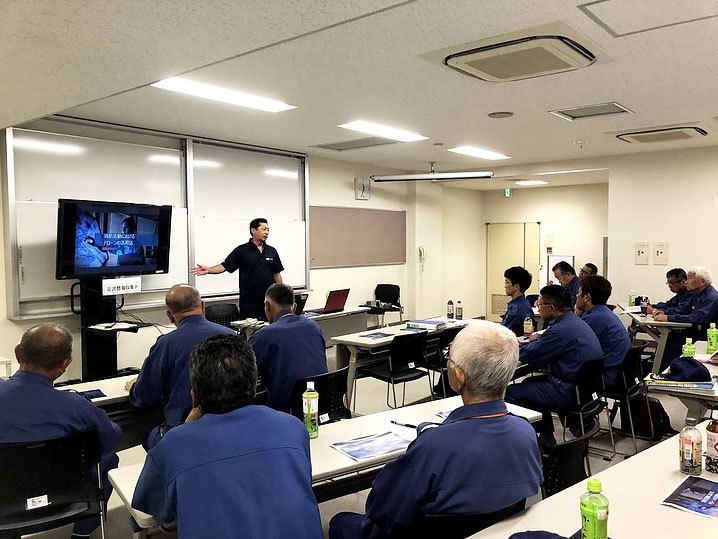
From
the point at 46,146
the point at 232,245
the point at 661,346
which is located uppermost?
the point at 46,146

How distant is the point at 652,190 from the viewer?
8.14m

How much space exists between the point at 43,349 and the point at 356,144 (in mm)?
5396

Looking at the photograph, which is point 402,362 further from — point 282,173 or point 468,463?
point 282,173

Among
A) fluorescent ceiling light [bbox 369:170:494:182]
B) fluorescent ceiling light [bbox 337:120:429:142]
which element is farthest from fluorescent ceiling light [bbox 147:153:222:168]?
fluorescent ceiling light [bbox 369:170:494:182]

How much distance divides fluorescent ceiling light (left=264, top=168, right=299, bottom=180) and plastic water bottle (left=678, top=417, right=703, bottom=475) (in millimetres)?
6343

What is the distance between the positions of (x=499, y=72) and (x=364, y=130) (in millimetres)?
2482

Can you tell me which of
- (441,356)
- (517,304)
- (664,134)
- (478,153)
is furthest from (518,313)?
(478,153)

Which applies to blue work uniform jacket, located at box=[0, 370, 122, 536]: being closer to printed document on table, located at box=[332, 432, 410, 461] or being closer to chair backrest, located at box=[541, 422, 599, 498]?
printed document on table, located at box=[332, 432, 410, 461]

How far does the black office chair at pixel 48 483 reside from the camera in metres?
2.26

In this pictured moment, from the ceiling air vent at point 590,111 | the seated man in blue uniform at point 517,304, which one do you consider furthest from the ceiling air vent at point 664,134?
the seated man in blue uniform at point 517,304

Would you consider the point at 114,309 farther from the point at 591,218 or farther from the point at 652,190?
the point at 591,218

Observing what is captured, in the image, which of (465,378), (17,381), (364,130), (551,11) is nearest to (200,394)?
(465,378)

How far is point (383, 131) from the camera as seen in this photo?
21.3 feet

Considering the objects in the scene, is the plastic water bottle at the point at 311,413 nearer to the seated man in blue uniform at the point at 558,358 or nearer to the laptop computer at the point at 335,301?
the seated man in blue uniform at the point at 558,358
